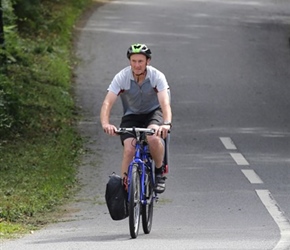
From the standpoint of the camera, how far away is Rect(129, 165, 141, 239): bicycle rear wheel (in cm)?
993

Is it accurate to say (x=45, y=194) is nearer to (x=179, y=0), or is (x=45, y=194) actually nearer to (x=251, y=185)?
(x=251, y=185)

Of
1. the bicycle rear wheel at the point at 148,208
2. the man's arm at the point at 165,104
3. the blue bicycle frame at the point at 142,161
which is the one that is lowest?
the bicycle rear wheel at the point at 148,208

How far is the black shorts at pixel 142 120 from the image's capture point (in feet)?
34.7

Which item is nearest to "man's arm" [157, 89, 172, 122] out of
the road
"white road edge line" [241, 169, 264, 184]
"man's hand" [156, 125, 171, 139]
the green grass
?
"man's hand" [156, 125, 171, 139]

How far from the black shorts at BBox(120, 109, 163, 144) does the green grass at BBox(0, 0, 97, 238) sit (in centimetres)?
157

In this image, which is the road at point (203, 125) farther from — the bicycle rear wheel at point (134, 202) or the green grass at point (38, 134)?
the green grass at point (38, 134)

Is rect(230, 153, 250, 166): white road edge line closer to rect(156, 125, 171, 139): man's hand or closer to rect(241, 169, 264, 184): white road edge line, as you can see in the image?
rect(241, 169, 264, 184): white road edge line

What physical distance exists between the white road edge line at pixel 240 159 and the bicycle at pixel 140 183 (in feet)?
15.7

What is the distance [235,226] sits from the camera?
423 inches

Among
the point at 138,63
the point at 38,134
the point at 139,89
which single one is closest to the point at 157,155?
the point at 139,89

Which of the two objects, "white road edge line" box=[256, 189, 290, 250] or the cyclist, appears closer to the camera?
"white road edge line" box=[256, 189, 290, 250]

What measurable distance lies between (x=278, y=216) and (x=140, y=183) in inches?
71.2

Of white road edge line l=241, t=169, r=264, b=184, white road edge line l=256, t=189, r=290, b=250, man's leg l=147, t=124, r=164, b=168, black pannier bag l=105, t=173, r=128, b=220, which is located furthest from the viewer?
white road edge line l=241, t=169, r=264, b=184

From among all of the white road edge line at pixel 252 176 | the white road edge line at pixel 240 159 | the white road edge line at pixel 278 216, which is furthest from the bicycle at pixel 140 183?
the white road edge line at pixel 240 159
